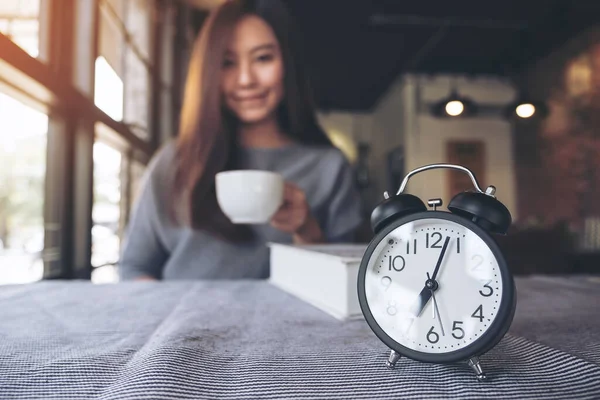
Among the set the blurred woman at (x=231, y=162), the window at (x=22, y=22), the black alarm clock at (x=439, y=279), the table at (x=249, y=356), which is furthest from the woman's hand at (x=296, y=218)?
the black alarm clock at (x=439, y=279)

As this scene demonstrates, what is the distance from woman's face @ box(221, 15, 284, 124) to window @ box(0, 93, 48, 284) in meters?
0.51

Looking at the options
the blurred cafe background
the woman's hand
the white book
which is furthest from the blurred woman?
the white book

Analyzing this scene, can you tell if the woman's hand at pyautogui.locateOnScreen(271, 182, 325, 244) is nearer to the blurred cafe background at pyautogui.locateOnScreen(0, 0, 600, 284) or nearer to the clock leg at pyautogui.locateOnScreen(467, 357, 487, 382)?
the blurred cafe background at pyautogui.locateOnScreen(0, 0, 600, 284)

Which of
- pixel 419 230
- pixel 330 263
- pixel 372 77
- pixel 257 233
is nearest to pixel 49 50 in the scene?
pixel 257 233

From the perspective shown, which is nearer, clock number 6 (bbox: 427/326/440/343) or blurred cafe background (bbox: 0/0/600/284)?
clock number 6 (bbox: 427/326/440/343)

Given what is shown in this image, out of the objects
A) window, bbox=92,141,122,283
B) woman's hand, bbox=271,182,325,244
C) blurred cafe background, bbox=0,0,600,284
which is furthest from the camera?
window, bbox=92,141,122,283

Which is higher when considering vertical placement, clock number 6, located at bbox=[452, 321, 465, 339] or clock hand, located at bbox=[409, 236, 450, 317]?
clock hand, located at bbox=[409, 236, 450, 317]

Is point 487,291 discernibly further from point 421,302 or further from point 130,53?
point 130,53

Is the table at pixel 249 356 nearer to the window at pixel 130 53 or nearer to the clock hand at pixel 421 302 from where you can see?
the clock hand at pixel 421 302

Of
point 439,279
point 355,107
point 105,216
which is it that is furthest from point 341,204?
point 355,107

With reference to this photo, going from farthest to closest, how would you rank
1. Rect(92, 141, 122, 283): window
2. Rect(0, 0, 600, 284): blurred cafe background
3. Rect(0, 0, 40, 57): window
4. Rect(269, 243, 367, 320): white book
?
Rect(92, 141, 122, 283): window < Rect(0, 0, 600, 284): blurred cafe background < Rect(0, 0, 40, 57): window < Rect(269, 243, 367, 320): white book

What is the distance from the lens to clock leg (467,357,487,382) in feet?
1.14

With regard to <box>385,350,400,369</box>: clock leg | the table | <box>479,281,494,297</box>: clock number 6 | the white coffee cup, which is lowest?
the table

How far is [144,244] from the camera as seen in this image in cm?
131
